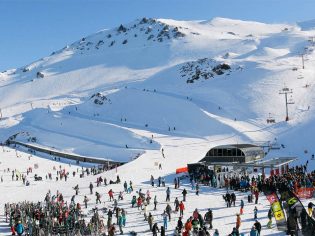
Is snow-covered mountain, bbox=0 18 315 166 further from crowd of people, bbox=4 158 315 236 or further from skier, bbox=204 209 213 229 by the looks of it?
skier, bbox=204 209 213 229

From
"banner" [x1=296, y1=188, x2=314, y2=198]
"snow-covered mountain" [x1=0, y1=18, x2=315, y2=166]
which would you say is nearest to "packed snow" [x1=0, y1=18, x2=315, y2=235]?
"snow-covered mountain" [x1=0, y1=18, x2=315, y2=166]

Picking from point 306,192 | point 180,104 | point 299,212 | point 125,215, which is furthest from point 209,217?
point 180,104

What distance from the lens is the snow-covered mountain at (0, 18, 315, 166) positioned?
5984 centimetres

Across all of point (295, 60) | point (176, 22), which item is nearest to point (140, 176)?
point (295, 60)

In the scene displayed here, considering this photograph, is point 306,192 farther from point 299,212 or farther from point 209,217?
point 299,212

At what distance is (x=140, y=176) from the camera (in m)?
40.5

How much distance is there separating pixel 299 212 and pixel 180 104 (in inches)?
2302

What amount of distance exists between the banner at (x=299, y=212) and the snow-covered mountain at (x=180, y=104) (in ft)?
96.8

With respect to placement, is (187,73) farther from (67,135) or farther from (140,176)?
(140,176)

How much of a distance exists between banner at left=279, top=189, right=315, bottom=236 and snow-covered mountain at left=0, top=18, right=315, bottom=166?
2951 cm

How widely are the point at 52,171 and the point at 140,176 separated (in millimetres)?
13916

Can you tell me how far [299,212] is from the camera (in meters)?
17.1

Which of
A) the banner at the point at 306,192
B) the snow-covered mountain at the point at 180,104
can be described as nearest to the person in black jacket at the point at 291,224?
the banner at the point at 306,192

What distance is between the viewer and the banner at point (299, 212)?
1524cm
